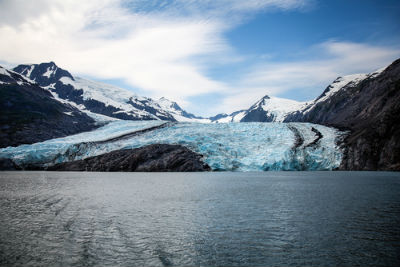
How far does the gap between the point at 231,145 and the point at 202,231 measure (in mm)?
47910

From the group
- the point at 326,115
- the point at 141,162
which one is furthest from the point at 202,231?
the point at 326,115

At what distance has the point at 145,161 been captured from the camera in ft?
200

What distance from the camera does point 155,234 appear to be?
43.1 ft

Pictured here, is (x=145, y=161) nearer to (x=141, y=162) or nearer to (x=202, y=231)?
(x=141, y=162)

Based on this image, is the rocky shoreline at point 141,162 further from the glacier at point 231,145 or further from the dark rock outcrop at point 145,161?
the glacier at point 231,145

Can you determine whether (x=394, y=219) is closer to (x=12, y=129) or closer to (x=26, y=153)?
(x=26, y=153)

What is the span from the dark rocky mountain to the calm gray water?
69892 millimetres

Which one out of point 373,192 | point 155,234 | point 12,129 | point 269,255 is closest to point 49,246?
point 155,234

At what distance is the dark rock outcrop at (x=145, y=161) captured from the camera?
193ft

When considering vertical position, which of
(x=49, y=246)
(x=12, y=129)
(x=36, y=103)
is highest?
(x=36, y=103)

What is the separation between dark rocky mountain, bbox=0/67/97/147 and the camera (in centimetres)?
8412

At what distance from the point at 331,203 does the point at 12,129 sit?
88.0m

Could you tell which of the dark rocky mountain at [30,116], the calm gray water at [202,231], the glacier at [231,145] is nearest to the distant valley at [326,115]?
the dark rocky mountain at [30,116]

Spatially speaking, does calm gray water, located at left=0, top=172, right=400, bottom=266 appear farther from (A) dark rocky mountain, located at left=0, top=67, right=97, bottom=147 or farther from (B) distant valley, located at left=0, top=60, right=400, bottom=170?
(A) dark rocky mountain, located at left=0, top=67, right=97, bottom=147
